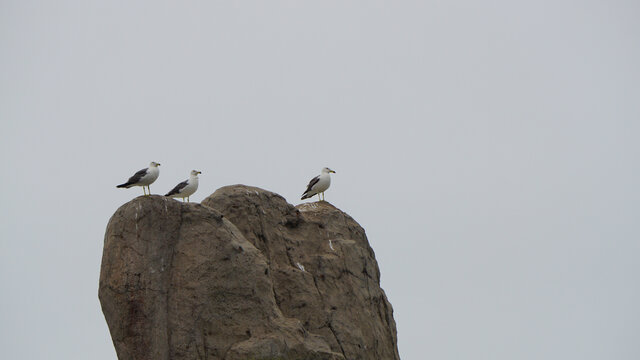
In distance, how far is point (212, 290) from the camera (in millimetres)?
25312

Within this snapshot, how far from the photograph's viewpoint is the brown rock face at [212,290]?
79.9 feet

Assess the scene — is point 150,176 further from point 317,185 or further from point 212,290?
point 317,185

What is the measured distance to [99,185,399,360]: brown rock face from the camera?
79.9 ft

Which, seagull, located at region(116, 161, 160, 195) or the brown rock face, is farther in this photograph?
seagull, located at region(116, 161, 160, 195)

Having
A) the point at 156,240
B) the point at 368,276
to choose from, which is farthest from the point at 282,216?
the point at 156,240

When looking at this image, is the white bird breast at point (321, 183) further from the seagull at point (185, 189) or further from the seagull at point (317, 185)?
the seagull at point (185, 189)

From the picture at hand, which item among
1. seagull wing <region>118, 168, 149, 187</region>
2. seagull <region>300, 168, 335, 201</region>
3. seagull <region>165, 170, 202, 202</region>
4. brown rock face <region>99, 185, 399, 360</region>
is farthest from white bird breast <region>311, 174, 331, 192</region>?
seagull wing <region>118, 168, 149, 187</region>

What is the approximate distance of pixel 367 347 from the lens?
2962 cm

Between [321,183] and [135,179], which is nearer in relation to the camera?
[135,179]

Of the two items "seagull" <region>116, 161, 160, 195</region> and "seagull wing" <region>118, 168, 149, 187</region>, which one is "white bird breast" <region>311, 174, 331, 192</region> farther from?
"seagull wing" <region>118, 168, 149, 187</region>

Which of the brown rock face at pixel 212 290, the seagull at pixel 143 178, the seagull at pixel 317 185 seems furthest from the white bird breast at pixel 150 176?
the seagull at pixel 317 185

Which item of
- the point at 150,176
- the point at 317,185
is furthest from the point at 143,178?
the point at 317,185

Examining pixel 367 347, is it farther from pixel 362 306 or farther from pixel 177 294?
pixel 177 294

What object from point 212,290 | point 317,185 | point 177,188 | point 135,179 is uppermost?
point 317,185
